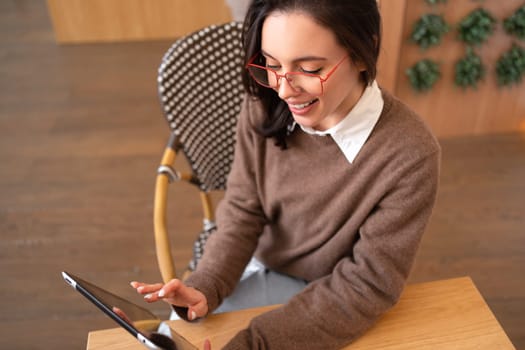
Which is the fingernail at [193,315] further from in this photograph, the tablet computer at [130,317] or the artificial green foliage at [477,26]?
the artificial green foliage at [477,26]

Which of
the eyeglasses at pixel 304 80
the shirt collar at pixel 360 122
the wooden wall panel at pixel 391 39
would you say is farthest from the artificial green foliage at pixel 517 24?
the eyeglasses at pixel 304 80

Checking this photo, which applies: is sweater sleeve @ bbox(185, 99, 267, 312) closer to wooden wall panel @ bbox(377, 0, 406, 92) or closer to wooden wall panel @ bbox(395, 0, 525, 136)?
wooden wall panel @ bbox(377, 0, 406, 92)

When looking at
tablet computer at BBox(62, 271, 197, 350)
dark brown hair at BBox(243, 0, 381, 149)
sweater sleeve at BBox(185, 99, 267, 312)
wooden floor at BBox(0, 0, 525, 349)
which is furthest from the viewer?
wooden floor at BBox(0, 0, 525, 349)

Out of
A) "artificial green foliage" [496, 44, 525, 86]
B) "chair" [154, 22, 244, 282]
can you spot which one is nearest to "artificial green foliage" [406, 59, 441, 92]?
"artificial green foliage" [496, 44, 525, 86]

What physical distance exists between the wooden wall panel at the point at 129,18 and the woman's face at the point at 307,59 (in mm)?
3467

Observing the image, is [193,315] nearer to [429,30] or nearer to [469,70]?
[429,30]

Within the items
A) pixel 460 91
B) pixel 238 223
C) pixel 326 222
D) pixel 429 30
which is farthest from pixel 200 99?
pixel 460 91

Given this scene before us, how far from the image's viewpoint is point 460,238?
85.6 inches

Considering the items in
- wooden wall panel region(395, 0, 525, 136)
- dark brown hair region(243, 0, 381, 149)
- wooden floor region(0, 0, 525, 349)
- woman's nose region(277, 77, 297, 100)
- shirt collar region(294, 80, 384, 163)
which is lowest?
wooden floor region(0, 0, 525, 349)

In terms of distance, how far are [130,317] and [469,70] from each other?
228 centimetres

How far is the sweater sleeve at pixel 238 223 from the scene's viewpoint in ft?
3.49

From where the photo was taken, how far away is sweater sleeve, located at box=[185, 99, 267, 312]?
106 centimetres

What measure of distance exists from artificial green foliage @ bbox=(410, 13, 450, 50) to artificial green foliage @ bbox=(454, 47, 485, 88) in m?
0.19

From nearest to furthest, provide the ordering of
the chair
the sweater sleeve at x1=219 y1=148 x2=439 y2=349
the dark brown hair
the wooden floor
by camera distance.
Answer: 1. the dark brown hair
2. the sweater sleeve at x1=219 y1=148 x2=439 y2=349
3. the chair
4. the wooden floor
